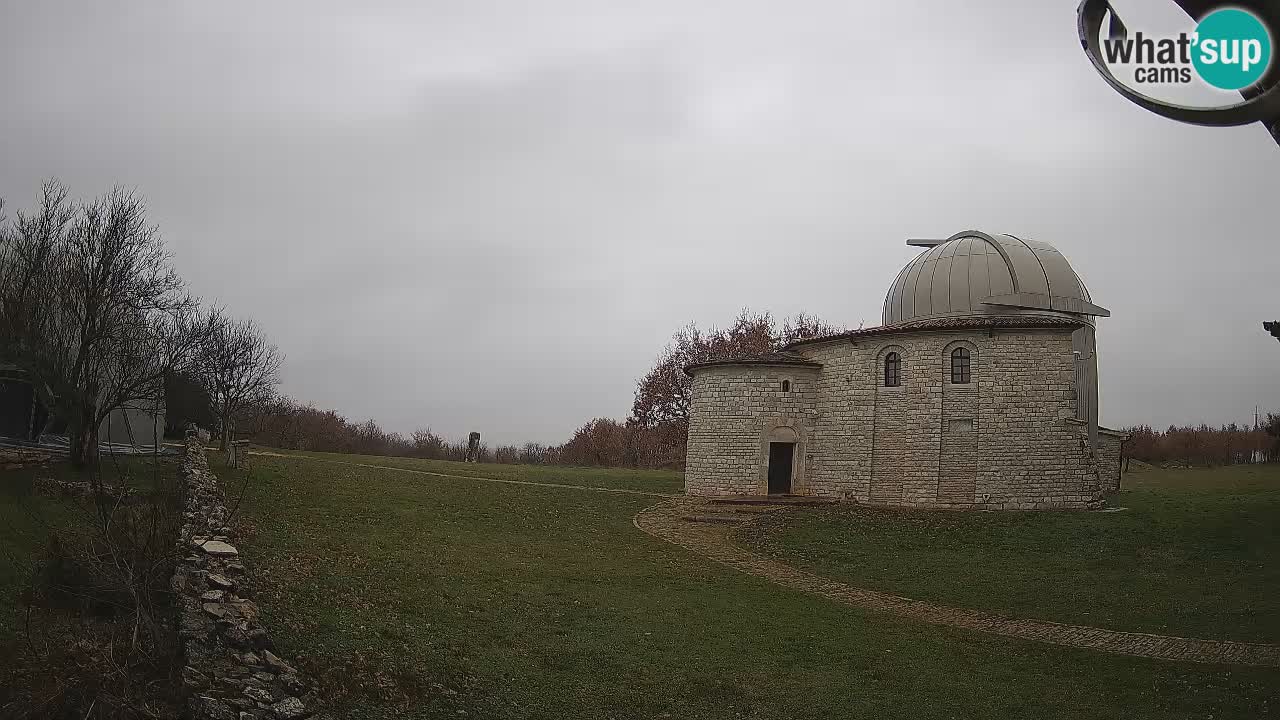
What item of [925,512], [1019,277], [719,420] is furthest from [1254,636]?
[719,420]

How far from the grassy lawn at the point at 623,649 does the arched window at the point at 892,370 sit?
10.9 meters

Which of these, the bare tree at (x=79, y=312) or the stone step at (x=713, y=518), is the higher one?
the bare tree at (x=79, y=312)

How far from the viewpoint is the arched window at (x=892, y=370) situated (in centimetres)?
2433

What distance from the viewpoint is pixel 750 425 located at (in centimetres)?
2612

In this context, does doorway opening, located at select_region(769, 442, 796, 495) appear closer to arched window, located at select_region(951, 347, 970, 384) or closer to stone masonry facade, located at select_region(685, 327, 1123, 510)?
stone masonry facade, located at select_region(685, 327, 1123, 510)

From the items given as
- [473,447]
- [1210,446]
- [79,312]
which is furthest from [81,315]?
[1210,446]

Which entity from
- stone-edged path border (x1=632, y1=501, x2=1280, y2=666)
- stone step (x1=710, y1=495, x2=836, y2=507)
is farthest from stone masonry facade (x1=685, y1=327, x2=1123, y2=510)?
stone-edged path border (x1=632, y1=501, x2=1280, y2=666)

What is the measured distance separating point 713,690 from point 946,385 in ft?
56.6

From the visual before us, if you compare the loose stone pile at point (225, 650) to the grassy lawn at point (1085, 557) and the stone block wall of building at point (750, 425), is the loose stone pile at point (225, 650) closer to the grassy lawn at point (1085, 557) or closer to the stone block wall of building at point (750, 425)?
the grassy lawn at point (1085, 557)

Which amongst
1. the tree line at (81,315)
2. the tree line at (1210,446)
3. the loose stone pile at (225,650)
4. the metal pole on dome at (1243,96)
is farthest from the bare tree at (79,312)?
the tree line at (1210,446)

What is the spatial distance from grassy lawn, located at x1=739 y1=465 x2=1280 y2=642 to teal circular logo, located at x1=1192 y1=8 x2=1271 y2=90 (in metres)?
11.4

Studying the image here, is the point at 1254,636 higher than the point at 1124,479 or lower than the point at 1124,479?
lower

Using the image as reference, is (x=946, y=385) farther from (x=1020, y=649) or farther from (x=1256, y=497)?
(x=1020, y=649)

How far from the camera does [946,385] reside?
76.5ft
